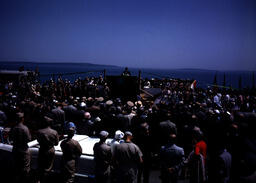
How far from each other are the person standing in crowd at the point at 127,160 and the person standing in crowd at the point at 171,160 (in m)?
0.58

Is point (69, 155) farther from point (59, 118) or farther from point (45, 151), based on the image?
point (59, 118)

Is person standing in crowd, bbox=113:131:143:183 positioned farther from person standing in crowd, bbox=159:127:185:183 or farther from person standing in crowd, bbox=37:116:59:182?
person standing in crowd, bbox=37:116:59:182

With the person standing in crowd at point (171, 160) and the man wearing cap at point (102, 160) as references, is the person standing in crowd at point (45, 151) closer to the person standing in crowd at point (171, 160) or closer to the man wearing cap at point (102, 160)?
the man wearing cap at point (102, 160)

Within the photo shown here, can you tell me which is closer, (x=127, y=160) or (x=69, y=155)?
(x=127, y=160)

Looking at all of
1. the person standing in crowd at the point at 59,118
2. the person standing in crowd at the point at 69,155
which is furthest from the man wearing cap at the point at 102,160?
the person standing in crowd at the point at 59,118

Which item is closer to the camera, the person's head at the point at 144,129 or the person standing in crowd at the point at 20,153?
the person standing in crowd at the point at 20,153

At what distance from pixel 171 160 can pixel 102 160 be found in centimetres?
160

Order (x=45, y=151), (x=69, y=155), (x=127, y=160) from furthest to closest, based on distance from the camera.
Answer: (x=45, y=151) < (x=69, y=155) < (x=127, y=160)

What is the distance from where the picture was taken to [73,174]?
5039 millimetres

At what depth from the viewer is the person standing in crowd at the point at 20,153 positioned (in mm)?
5316

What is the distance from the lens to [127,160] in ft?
15.8

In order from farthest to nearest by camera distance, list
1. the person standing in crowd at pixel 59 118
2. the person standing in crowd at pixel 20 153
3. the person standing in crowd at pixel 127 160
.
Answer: the person standing in crowd at pixel 59 118 < the person standing in crowd at pixel 20 153 < the person standing in crowd at pixel 127 160

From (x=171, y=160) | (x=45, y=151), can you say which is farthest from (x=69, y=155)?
(x=171, y=160)

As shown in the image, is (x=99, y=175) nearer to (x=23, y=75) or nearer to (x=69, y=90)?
(x=69, y=90)
